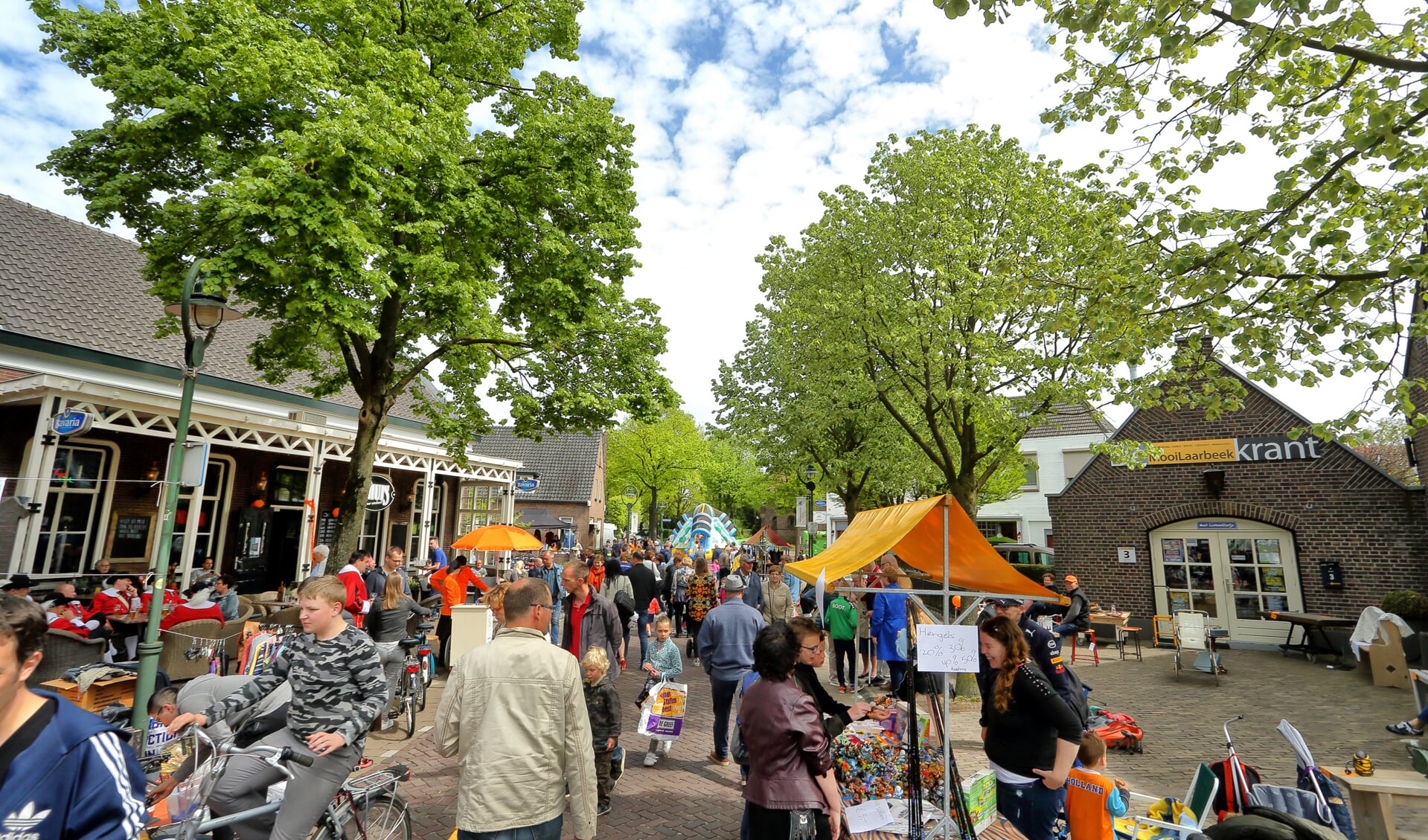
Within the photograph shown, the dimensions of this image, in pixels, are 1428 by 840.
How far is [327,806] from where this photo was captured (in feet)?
11.4

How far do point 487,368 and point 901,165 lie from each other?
9390 millimetres

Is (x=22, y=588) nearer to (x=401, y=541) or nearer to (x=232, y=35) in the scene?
(x=232, y=35)

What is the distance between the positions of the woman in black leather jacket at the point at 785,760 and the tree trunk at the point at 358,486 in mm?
9447

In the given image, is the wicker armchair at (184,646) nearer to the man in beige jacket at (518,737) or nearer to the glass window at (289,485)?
the man in beige jacket at (518,737)

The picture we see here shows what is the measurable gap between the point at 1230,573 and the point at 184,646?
2026 cm

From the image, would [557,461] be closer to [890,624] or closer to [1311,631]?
[890,624]

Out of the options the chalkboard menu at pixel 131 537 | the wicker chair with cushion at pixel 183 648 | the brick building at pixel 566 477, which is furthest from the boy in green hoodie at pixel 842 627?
the brick building at pixel 566 477

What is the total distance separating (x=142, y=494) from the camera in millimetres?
13812

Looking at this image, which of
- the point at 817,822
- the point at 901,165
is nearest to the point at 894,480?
the point at 901,165

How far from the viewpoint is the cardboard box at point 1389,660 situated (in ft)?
36.7

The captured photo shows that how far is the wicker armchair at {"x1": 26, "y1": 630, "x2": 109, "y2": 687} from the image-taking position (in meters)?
7.70

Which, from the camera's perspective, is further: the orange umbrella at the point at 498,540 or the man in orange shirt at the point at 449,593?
the orange umbrella at the point at 498,540

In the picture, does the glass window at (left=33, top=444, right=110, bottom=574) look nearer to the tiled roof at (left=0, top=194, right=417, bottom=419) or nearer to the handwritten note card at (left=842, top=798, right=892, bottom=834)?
the tiled roof at (left=0, top=194, right=417, bottom=419)

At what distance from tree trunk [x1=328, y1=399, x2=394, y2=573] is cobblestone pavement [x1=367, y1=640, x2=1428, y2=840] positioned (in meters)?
3.29
